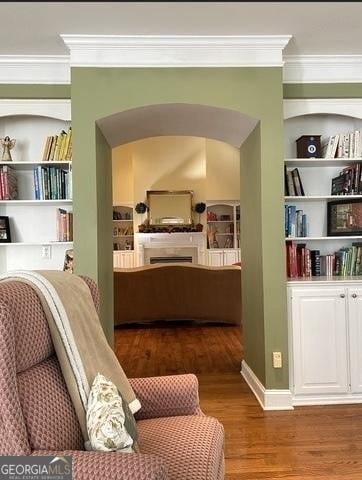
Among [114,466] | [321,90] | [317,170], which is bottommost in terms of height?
[114,466]

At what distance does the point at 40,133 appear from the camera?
3754 millimetres

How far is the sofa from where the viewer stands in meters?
6.40

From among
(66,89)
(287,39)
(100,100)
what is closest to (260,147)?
(287,39)

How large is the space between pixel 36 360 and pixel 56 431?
23cm

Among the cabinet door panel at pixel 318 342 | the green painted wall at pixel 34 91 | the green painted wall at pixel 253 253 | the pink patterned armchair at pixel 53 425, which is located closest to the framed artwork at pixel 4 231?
the green painted wall at pixel 34 91

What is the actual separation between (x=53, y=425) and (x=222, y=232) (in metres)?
9.00

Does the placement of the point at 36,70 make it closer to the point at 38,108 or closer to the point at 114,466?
the point at 38,108

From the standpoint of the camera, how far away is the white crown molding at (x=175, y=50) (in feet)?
10.1

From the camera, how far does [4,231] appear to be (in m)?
3.62

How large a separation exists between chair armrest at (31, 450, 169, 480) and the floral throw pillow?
12cm

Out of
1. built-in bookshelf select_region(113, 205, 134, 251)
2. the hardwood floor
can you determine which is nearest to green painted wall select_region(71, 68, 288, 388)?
the hardwood floor

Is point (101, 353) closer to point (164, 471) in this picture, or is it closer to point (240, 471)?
point (164, 471)

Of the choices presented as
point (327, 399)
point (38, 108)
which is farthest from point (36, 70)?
point (327, 399)

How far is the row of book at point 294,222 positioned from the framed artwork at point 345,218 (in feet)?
0.79
